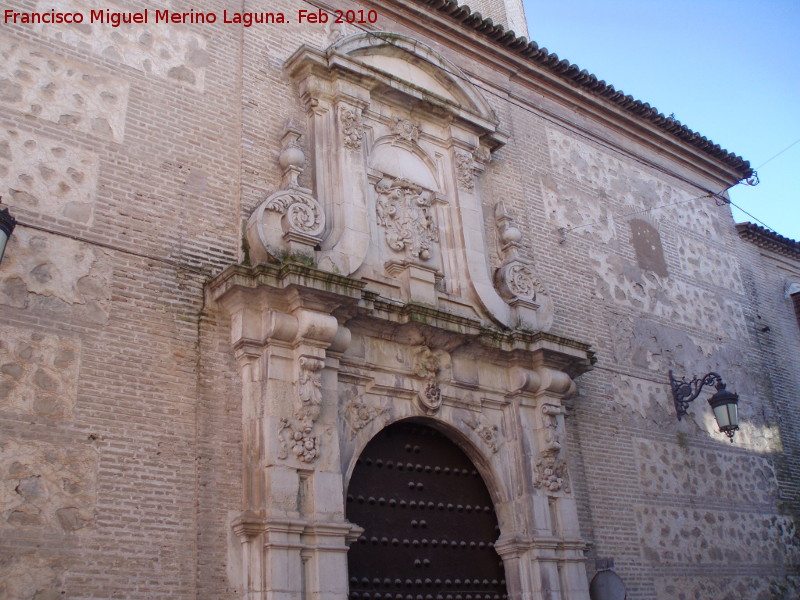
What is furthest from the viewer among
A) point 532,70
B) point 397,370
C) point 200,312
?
point 532,70

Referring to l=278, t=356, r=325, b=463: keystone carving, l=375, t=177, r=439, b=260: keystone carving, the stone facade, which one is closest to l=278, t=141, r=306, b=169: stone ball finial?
the stone facade

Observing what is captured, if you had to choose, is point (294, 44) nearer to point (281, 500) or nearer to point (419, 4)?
point (419, 4)

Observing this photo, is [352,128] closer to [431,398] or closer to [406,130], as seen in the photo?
[406,130]

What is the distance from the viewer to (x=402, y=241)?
7.77 m

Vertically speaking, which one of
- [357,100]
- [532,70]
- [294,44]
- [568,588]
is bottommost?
[568,588]

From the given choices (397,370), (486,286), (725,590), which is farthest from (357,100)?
(725,590)

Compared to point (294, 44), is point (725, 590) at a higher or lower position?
lower

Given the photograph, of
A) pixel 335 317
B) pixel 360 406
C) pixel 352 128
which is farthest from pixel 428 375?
pixel 352 128

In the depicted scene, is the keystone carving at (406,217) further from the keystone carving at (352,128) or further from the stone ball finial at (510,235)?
the stone ball finial at (510,235)

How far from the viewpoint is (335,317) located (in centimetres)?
654

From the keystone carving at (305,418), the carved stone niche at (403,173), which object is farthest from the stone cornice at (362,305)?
the keystone carving at (305,418)

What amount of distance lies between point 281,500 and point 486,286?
10.5 feet

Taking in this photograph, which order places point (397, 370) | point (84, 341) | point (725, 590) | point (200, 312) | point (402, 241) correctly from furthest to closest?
1. point (725, 590)
2. point (402, 241)
3. point (397, 370)
4. point (200, 312)
5. point (84, 341)

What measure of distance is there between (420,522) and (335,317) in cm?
182
